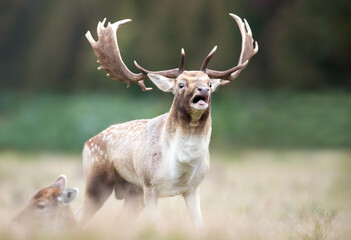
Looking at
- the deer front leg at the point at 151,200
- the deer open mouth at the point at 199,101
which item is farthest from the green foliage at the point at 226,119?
the deer open mouth at the point at 199,101

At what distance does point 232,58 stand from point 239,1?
2.54 meters

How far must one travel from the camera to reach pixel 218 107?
2028 centimetres

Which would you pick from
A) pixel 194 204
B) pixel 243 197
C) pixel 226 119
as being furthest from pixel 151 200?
pixel 226 119

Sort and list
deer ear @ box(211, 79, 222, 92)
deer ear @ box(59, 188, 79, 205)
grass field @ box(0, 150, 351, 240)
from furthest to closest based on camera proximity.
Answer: deer ear @ box(211, 79, 222, 92), deer ear @ box(59, 188, 79, 205), grass field @ box(0, 150, 351, 240)

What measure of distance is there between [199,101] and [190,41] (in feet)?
46.9

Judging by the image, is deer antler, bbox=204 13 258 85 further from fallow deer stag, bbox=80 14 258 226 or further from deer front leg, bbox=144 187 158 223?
deer front leg, bbox=144 187 158 223

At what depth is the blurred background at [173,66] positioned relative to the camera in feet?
65.0

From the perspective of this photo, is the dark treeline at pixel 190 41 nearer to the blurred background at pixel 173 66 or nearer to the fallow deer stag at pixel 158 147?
the blurred background at pixel 173 66

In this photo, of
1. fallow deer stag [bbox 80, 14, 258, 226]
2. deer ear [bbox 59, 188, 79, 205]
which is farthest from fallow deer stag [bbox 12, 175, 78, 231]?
fallow deer stag [bbox 80, 14, 258, 226]

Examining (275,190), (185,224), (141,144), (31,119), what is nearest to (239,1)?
(31,119)

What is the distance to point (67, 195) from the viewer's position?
20.6 ft

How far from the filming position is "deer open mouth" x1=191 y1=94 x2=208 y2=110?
675 centimetres

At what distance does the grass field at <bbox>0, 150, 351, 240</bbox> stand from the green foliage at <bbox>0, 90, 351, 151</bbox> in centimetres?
81

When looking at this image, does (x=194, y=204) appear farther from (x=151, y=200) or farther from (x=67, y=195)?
(x=67, y=195)
